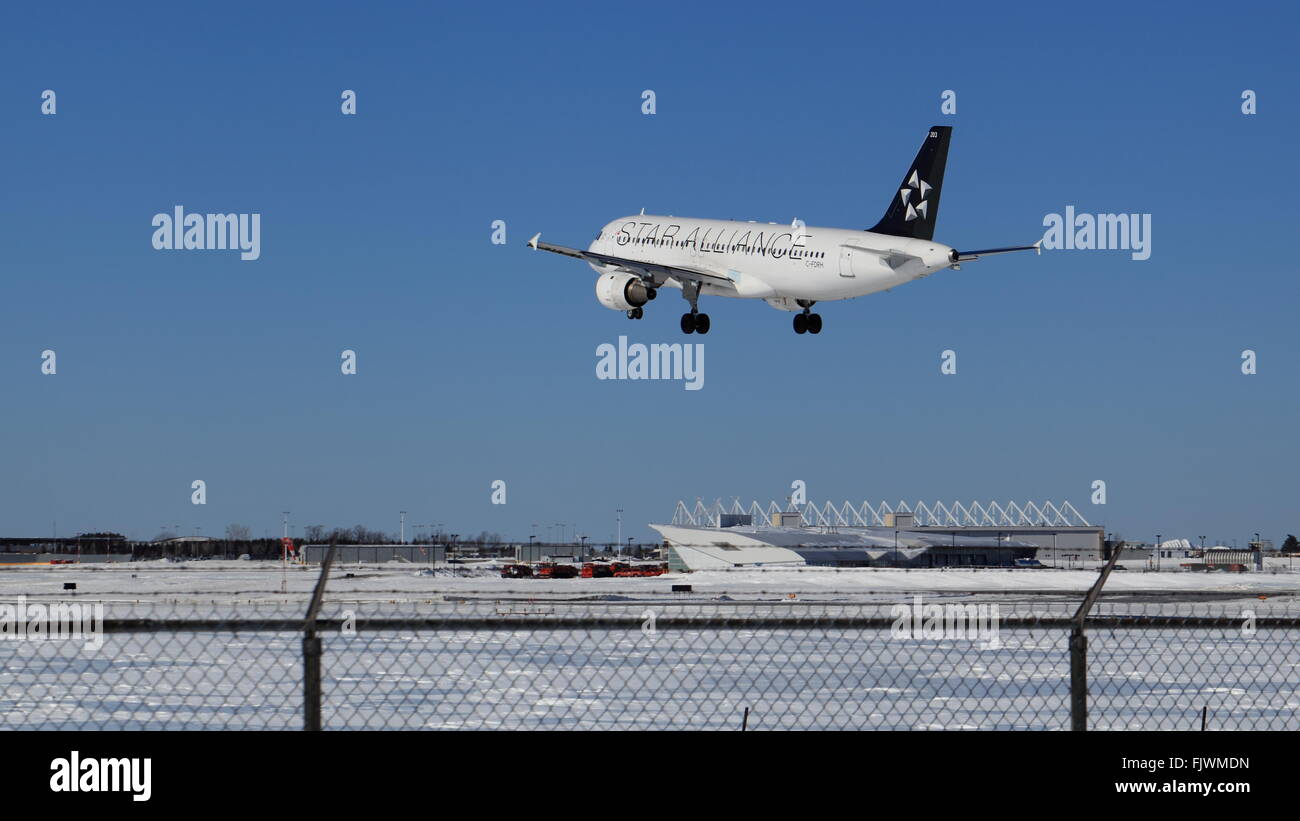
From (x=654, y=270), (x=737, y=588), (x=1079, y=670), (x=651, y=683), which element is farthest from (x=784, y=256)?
(x=737, y=588)

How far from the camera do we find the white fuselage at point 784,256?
46062mm

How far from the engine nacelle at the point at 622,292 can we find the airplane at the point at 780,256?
0.12 feet

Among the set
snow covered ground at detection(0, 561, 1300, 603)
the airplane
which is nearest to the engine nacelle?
the airplane

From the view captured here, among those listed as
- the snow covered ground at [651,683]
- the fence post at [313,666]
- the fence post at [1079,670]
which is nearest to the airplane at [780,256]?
the snow covered ground at [651,683]

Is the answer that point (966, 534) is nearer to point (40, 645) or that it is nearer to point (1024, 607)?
point (1024, 607)

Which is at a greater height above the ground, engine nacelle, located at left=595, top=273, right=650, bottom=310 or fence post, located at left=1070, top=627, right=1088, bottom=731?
engine nacelle, located at left=595, top=273, right=650, bottom=310

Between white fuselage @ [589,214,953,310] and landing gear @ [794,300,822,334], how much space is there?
0.71 meters

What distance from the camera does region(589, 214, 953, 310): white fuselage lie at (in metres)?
46.1

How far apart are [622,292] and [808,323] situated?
6.89 m

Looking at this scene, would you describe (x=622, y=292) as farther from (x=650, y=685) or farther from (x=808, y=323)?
(x=650, y=685)

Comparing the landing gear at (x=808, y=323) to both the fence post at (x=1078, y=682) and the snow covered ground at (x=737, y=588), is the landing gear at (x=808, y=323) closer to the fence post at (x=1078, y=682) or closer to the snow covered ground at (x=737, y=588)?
the snow covered ground at (x=737, y=588)

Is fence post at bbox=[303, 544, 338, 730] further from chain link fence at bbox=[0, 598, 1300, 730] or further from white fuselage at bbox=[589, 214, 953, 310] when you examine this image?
white fuselage at bbox=[589, 214, 953, 310]

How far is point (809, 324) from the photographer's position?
166 feet
